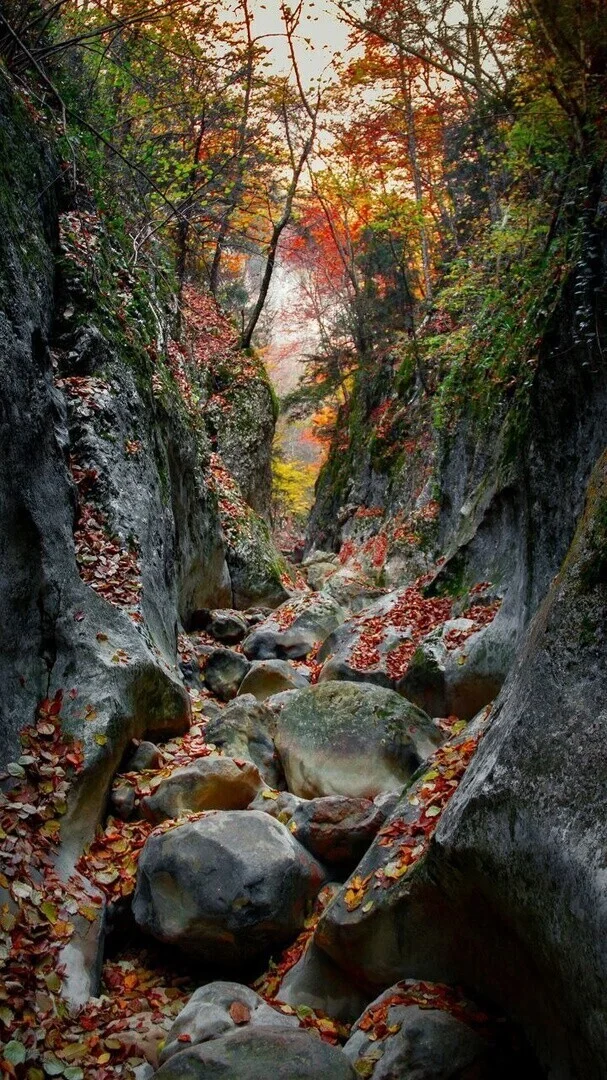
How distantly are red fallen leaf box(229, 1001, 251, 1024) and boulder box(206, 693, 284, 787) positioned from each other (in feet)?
9.10

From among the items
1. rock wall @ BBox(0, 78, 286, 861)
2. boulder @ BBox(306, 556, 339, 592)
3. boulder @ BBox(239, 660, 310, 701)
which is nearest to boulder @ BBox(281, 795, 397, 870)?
rock wall @ BBox(0, 78, 286, 861)

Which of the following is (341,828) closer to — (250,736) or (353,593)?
(250,736)

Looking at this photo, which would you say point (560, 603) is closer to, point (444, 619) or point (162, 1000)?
point (162, 1000)

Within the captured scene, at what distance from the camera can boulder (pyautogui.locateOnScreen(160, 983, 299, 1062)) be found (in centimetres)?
386

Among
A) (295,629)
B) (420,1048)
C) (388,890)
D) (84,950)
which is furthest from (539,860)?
(295,629)

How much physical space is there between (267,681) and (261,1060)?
6.01 metres

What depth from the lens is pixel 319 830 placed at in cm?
547

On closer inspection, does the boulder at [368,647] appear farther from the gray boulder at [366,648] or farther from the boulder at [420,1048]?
the boulder at [420,1048]

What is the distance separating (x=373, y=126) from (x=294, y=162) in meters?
3.55

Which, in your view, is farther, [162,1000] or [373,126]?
[373,126]

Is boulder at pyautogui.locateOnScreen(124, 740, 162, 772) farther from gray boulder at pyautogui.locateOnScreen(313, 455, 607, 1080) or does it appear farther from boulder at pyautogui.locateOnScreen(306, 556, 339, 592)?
boulder at pyautogui.locateOnScreen(306, 556, 339, 592)

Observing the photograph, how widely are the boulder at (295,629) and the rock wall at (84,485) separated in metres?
1.32

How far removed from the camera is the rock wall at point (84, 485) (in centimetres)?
586

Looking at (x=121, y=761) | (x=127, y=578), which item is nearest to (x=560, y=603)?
(x=121, y=761)
